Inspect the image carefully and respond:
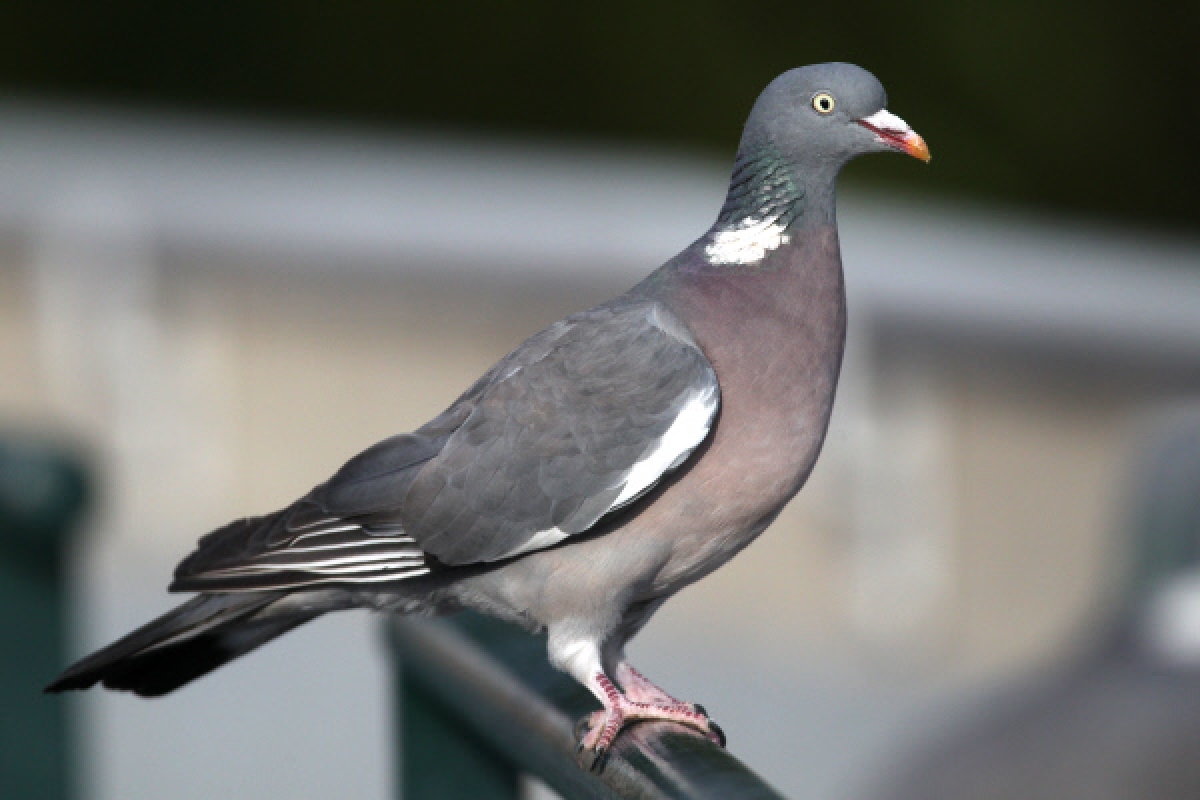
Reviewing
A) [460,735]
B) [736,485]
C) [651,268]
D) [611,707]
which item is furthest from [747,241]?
[651,268]

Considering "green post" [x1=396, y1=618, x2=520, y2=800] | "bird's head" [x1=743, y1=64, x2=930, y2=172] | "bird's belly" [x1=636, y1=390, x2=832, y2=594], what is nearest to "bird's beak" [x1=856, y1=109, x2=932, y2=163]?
"bird's head" [x1=743, y1=64, x2=930, y2=172]

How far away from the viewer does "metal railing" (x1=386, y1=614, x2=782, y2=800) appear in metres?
2.38

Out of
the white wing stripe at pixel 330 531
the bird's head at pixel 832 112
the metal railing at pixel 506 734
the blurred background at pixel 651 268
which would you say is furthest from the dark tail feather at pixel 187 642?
the blurred background at pixel 651 268

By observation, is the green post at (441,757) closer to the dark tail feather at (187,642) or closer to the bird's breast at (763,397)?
the dark tail feather at (187,642)

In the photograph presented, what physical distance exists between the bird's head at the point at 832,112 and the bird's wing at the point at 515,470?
370 millimetres

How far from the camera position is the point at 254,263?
26.3ft

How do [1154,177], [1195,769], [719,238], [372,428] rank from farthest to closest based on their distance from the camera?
[1154,177] < [372,428] < [1195,769] < [719,238]

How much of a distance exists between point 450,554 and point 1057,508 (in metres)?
5.56

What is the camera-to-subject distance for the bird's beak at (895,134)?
2.52 m

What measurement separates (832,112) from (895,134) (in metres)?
0.10

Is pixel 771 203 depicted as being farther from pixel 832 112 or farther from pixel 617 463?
pixel 617 463

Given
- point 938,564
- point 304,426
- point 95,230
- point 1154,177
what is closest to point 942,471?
point 938,564

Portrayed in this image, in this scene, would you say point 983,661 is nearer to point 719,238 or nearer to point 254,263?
point 254,263

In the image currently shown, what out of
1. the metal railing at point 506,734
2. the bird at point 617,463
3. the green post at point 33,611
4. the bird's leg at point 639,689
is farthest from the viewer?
the green post at point 33,611
